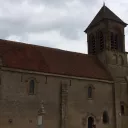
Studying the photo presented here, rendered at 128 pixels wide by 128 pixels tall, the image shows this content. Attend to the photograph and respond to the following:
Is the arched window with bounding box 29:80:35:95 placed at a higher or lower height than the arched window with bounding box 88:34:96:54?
lower

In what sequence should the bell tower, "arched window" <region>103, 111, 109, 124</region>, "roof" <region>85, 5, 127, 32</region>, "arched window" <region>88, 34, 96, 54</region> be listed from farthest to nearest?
"arched window" <region>88, 34, 96, 54</region> < "roof" <region>85, 5, 127, 32</region> < the bell tower < "arched window" <region>103, 111, 109, 124</region>

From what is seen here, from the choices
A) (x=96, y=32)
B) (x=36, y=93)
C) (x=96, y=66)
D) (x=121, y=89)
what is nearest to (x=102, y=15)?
(x=96, y=32)

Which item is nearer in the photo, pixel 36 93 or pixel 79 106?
pixel 36 93

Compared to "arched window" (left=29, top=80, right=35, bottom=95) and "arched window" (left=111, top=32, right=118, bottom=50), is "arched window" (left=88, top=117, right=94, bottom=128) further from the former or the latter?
"arched window" (left=111, top=32, right=118, bottom=50)

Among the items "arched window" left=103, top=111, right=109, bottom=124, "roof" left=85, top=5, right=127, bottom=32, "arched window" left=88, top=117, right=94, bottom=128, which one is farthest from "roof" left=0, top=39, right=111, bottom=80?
"roof" left=85, top=5, right=127, bottom=32

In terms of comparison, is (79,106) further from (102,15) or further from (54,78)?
(102,15)

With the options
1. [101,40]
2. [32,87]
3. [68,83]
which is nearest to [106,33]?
[101,40]

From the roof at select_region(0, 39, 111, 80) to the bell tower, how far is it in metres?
2.66

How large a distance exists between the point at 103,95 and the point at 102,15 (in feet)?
42.9

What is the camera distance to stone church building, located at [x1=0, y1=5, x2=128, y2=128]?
117 ft

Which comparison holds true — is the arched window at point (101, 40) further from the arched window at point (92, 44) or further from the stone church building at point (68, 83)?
the arched window at point (92, 44)

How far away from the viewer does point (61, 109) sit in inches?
1491

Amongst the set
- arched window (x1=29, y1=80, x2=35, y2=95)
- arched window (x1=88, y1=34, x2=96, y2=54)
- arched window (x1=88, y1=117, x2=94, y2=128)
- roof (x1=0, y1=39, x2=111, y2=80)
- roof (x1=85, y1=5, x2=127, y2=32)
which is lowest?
arched window (x1=88, y1=117, x2=94, y2=128)

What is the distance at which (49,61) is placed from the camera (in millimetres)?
40750
